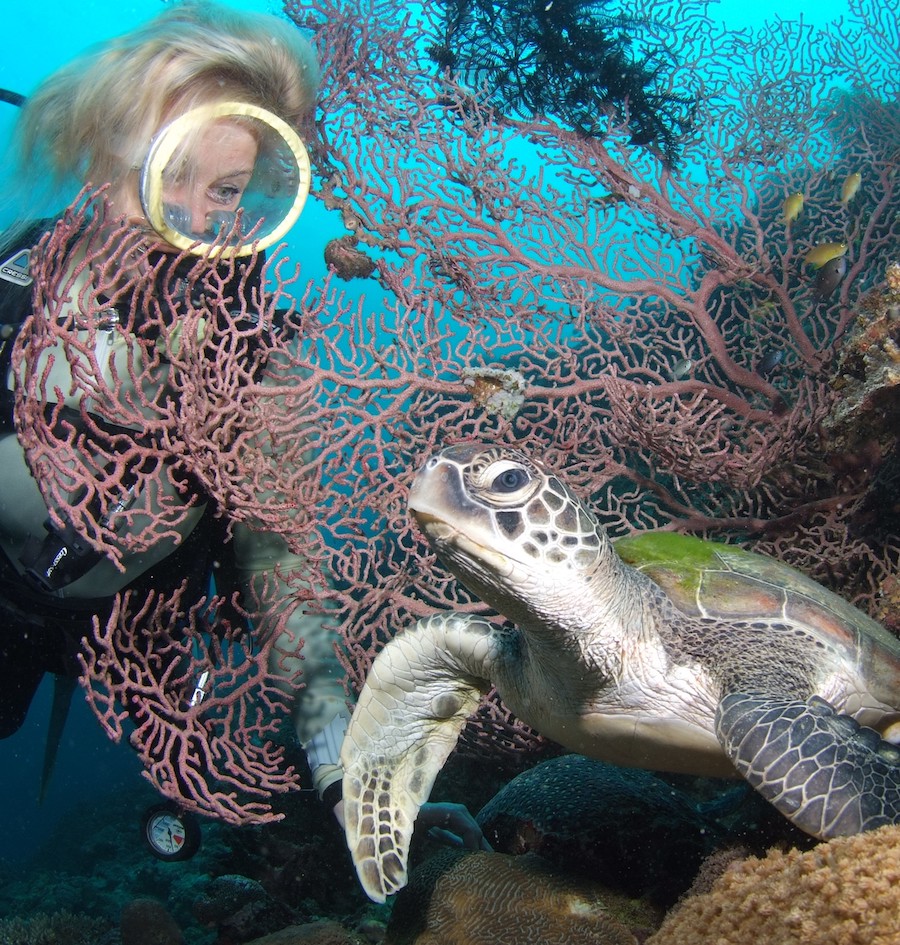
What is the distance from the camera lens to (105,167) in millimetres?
2482

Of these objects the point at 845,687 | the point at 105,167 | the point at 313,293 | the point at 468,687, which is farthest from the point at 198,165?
the point at 845,687

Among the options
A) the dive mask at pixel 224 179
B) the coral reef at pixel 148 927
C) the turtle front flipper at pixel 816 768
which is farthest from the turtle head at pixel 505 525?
the coral reef at pixel 148 927

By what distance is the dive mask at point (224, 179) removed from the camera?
2.28m

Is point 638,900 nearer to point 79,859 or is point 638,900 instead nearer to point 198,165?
point 198,165

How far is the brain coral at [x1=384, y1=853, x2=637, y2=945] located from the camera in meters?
2.30

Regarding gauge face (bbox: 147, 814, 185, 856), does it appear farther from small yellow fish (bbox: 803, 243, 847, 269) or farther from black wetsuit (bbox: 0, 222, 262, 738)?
small yellow fish (bbox: 803, 243, 847, 269)

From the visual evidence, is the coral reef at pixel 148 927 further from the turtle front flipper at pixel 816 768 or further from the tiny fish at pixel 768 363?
the tiny fish at pixel 768 363

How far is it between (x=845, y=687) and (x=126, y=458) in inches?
116

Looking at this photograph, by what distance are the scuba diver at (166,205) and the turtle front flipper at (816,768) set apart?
1899 mm

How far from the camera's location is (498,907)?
8.05 feet

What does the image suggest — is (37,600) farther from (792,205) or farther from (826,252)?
(792,205)

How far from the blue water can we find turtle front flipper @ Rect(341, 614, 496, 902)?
3133 mm

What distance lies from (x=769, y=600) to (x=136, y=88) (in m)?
3.34

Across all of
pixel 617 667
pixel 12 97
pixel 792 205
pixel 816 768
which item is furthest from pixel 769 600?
pixel 12 97
